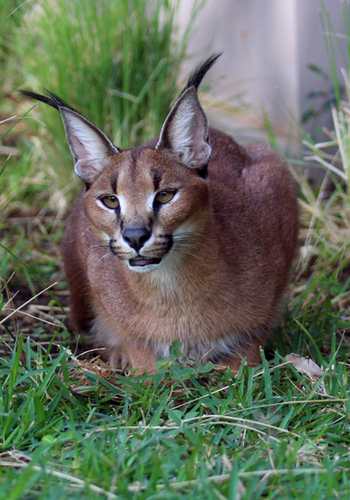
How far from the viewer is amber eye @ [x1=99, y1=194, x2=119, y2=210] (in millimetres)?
3848

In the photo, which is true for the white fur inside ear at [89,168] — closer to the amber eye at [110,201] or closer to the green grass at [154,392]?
the amber eye at [110,201]

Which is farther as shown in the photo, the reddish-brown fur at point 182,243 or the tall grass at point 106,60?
the tall grass at point 106,60

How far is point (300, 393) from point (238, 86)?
3.72 metres

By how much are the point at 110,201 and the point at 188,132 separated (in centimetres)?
41

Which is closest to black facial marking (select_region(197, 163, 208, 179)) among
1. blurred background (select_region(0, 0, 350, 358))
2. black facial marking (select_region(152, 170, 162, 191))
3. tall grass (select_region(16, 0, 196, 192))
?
black facial marking (select_region(152, 170, 162, 191))

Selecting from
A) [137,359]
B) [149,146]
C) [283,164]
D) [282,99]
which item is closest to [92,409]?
[137,359]

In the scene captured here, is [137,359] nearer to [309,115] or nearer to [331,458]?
[331,458]

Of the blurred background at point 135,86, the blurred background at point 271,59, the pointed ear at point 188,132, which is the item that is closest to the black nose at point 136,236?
the pointed ear at point 188,132

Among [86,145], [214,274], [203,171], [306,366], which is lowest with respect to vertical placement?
[306,366]

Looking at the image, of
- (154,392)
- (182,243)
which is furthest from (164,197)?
(154,392)

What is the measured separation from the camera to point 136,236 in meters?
3.65

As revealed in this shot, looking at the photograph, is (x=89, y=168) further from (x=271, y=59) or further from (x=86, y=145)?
(x=271, y=59)

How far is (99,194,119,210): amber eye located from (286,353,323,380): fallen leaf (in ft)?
3.14

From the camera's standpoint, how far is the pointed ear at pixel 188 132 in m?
3.86
